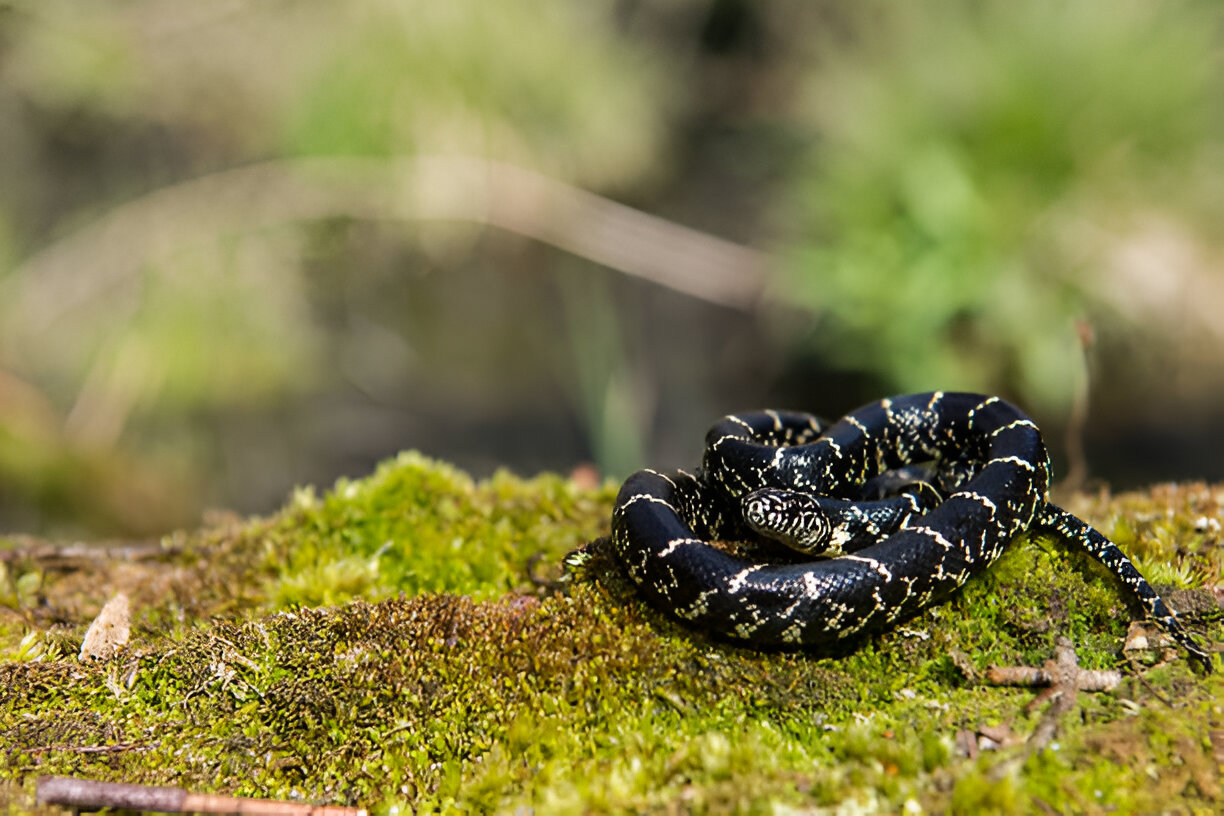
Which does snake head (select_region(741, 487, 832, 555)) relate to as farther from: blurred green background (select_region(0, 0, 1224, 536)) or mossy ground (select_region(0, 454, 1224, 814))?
blurred green background (select_region(0, 0, 1224, 536))

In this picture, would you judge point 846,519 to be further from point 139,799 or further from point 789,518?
point 139,799

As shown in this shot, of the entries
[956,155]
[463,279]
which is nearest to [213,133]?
[463,279]

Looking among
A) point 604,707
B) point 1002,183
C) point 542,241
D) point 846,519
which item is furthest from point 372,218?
point 604,707

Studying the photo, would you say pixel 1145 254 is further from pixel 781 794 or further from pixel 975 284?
pixel 781 794

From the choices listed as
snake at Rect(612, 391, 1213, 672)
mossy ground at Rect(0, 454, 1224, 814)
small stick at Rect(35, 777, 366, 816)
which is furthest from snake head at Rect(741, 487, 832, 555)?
small stick at Rect(35, 777, 366, 816)

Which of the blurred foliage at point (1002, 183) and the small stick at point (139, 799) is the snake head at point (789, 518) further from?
the blurred foliage at point (1002, 183)

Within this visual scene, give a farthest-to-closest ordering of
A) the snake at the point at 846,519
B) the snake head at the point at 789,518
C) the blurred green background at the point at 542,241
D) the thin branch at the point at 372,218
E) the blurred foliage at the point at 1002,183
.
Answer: the thin branch at the point at 372,218 → the blurred green background at the point at 542,241 → the blurred foliage at the point at 1002,183 → the snake head at the point at 789,518 → the snake at the point at 846,519

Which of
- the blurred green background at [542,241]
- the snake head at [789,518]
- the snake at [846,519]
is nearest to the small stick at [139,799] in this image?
the snake at [846,519]
